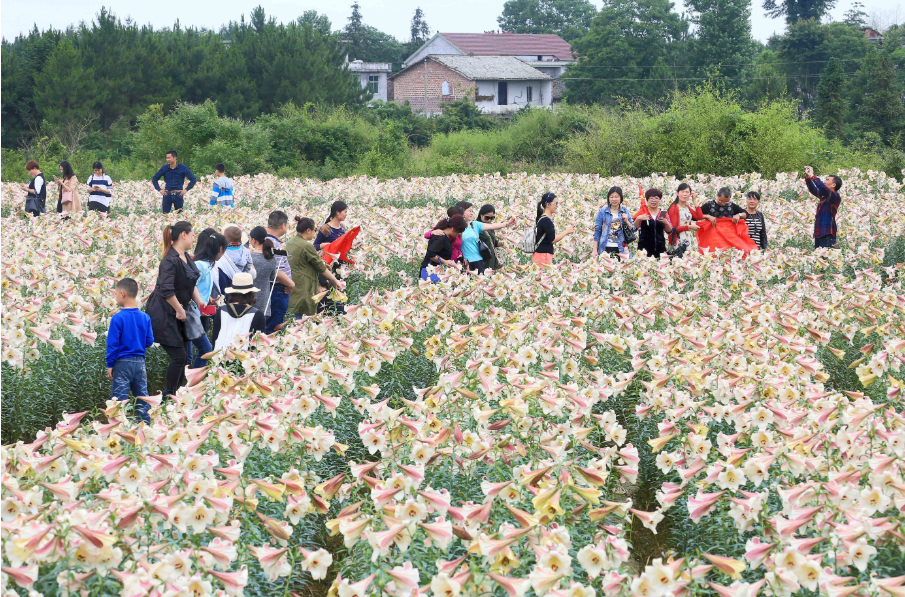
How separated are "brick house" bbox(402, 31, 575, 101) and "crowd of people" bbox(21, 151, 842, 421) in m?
63.8

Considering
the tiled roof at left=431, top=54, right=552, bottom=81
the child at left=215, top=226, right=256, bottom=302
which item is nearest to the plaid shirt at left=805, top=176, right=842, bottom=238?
the child at left=215, top=226, right=256, bottom=302

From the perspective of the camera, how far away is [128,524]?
338 cm

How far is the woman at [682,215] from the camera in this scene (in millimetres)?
10312

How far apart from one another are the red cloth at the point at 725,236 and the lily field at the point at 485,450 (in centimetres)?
142

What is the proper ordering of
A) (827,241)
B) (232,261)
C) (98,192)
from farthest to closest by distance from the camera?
(98,192), (827,241), (232,261)

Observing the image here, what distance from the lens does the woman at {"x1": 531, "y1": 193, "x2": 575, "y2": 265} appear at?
9250 millimetres

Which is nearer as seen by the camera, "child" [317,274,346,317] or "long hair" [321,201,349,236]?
"child" [317,274,346,317]

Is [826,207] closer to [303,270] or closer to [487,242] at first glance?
[487,242]

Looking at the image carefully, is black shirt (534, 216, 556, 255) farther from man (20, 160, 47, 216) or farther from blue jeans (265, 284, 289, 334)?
man (20, 160, 47, 216)

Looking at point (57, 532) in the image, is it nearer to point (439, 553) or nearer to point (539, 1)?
point (439, 553)

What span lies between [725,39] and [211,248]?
55.6m

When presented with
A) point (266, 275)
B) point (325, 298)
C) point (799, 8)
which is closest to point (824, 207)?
point (325, 298)

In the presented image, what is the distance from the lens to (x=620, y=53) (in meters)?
57.7

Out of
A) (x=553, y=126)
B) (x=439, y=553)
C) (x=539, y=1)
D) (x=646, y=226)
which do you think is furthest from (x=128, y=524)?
(x=539, y=1)
